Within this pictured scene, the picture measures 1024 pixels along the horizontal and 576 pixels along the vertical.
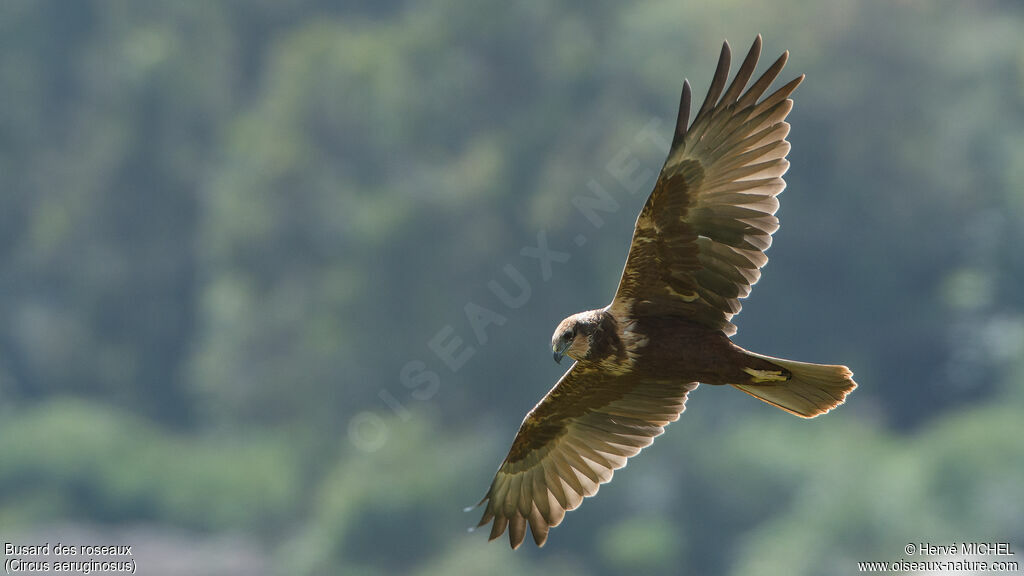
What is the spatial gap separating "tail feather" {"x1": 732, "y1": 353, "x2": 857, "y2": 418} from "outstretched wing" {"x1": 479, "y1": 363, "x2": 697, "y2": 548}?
0.90 meters

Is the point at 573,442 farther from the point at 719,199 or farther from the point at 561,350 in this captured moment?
the point at 719,199

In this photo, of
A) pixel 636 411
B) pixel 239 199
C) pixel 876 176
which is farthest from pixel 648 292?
pixel 239 199

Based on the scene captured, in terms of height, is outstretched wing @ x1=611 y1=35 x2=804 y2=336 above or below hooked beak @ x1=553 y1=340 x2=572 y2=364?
above

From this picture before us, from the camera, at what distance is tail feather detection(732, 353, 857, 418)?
749 centimetres

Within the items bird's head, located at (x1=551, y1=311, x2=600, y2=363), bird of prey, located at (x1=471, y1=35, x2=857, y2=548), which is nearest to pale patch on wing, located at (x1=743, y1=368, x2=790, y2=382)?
bird of prey, located at (x1=471, y1=35, x2=857, y2=548)

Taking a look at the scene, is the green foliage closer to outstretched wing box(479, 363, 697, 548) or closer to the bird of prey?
outstretched wing box(479, 363, 697, 548)

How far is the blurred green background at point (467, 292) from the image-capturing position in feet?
162

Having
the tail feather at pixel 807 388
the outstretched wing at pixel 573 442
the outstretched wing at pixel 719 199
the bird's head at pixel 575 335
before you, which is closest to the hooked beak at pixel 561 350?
the bird's head at pixel 575 335

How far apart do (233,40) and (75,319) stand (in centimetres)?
1537

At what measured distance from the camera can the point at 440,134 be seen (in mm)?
57969

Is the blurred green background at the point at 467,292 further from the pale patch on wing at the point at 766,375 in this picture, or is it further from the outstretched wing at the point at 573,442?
the pale patch on wing at the point at 766,375

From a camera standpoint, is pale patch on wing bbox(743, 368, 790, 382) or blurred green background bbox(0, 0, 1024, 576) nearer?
pale patch on wing bbox(743, 368, 790, 382)

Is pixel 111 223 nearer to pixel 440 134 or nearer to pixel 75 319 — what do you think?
pixel 75 319

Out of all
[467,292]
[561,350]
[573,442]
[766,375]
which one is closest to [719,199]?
[766,375]
